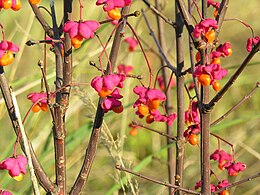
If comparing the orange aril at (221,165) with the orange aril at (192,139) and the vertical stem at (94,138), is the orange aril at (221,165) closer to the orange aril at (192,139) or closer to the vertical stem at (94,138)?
the orange aril at (192,139)

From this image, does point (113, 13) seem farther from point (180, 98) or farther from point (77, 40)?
point (180, 98)

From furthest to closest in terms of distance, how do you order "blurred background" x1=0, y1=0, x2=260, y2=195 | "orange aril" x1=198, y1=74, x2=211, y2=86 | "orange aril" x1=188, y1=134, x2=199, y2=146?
"blurred background" x1=0, y1=0, x2=260, y2=195, "orange aril" x1=188, y1=134, x2=199, y2=146, "orange aril" x1=198, y1=74, x2=211, y2=86

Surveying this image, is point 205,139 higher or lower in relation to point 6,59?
lower

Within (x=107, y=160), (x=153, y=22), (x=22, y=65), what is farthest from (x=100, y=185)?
(x=153, y=22)

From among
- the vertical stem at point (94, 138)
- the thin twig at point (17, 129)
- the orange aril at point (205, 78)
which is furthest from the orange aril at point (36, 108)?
the orange aril at point (205, 78)

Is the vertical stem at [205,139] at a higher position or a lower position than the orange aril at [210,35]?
lower

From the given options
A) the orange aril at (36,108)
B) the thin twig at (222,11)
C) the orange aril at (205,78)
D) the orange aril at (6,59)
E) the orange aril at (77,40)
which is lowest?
the orange aril at (36,108)

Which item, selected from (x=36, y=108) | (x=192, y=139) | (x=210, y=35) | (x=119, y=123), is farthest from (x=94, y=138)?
(x=119, y=123)

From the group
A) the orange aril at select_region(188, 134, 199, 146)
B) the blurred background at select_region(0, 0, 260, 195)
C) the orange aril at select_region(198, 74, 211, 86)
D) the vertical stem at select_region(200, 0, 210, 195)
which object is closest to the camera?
the orange aril at select_region(198, 74, 211, 86)

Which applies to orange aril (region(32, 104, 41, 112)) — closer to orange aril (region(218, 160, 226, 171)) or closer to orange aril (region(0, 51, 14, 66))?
orange aril (region(0, 51, 14, 66))

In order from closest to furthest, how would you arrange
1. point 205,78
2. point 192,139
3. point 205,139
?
1. point 205,78
2. point 205,139
3. point 192,139

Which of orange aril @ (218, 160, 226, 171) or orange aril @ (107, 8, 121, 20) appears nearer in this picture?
orange aril @ (107, 8, 121, 20)

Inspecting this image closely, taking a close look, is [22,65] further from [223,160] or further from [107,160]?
[223,160]


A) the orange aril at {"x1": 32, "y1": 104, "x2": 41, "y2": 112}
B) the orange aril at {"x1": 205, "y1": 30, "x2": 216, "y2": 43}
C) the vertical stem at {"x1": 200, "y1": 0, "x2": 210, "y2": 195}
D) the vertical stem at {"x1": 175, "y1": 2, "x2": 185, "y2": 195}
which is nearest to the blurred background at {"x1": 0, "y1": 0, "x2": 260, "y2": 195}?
the vertical stem at {"x1": 175, "y1": 2, "x2": 185, "y2": 195}
